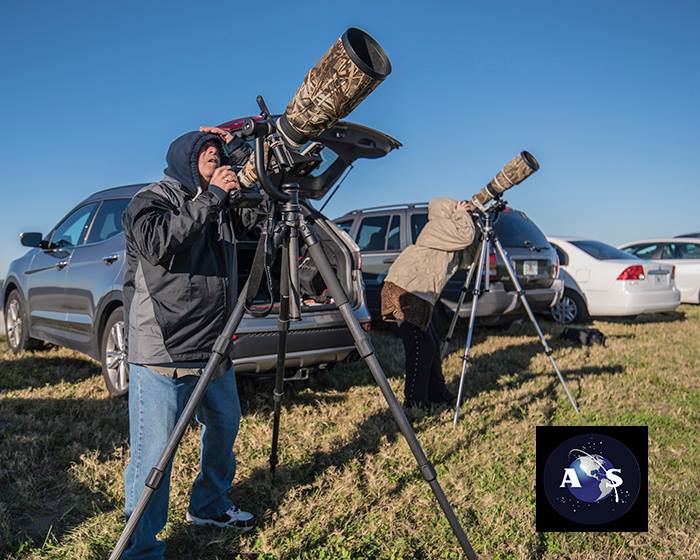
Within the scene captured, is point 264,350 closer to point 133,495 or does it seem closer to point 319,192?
point 319,192

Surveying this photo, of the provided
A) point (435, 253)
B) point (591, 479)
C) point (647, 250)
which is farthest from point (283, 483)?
point (647, 250)

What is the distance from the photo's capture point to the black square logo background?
2.86m

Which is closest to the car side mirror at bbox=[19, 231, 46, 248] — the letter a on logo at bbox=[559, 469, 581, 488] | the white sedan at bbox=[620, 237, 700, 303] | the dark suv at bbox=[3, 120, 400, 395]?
the dark suv at bbox=[3, 120, 400, 395]

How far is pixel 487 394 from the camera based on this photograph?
5.07 metres

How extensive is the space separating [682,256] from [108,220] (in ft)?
37.6

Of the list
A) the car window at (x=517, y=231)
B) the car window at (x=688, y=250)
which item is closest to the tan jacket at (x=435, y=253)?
the car window at (x=517, y=231)

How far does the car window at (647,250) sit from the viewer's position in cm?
1224

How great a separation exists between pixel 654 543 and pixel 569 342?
5002mm

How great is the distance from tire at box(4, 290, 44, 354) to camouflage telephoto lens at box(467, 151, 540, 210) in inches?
206

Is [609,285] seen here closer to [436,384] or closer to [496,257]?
[496,257]

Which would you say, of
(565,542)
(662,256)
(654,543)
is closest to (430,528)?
(565,542)

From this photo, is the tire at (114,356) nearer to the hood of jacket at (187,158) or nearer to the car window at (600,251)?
the hood of jacket at (187,158)

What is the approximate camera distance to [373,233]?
812cm

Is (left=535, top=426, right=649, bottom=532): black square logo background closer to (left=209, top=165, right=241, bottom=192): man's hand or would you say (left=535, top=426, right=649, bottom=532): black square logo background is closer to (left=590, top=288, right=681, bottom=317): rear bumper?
(left=209, top=165, right=241, bottom=192): man's hand
